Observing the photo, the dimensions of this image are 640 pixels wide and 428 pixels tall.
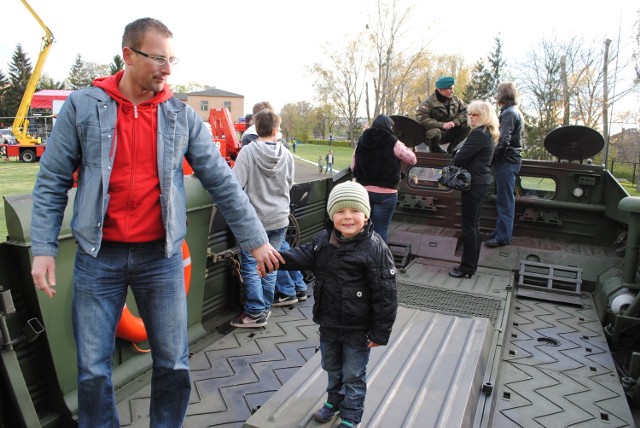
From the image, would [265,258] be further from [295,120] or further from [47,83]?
[295,120]

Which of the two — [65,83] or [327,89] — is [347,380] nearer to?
[327,89]

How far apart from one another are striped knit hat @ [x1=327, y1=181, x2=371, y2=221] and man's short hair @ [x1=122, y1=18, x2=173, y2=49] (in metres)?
1.00

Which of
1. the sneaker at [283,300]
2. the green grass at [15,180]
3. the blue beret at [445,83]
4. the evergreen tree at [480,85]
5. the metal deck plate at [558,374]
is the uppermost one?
the evergreen tree at [480,85]

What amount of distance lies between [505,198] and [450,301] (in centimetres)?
161

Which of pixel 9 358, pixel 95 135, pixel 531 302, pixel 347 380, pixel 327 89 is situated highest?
pixel 327 89

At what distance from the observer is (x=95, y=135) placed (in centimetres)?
191

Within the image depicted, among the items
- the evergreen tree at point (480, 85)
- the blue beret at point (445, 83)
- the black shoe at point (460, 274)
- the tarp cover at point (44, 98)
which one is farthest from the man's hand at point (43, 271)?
the evergreen tree at point (480, 85)

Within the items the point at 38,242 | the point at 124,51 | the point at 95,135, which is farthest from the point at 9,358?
the point at 124,51

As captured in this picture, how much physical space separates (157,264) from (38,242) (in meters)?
0.44

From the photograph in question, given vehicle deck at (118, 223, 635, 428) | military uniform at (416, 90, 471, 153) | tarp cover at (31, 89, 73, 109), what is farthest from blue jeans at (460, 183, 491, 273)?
tarp cover at (31, 89, 73, 109)

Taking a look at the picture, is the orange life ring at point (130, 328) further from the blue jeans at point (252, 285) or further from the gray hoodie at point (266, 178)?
the gray hoodie at point (266, 178)

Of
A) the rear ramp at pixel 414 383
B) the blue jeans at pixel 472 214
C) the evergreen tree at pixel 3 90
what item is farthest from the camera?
the evergreen tree at pixel 3 90

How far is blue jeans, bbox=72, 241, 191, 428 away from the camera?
2.02 meters

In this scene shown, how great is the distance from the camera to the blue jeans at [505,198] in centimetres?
544
